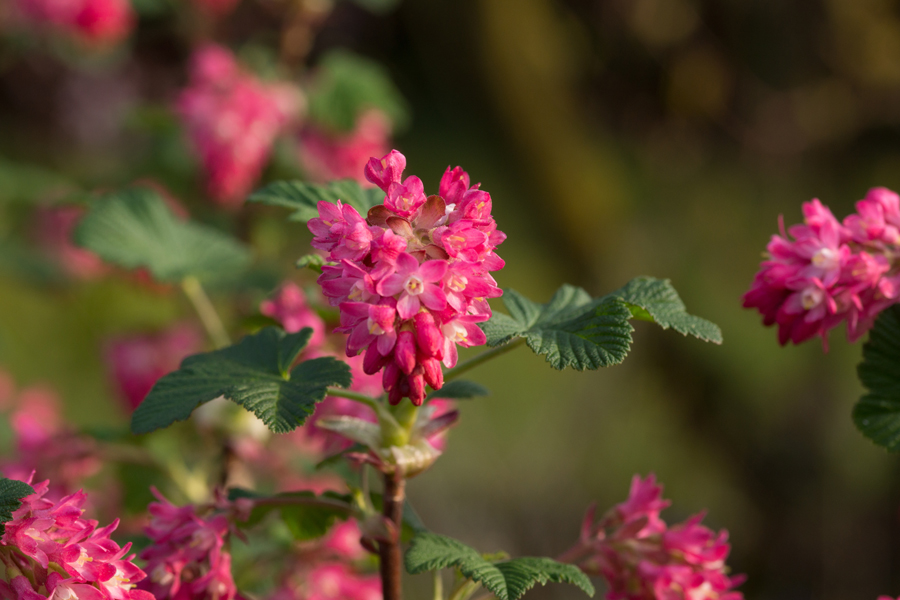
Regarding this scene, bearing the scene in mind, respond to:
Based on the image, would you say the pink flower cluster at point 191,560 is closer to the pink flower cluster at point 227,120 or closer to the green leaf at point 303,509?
the green leaf at point 303,509

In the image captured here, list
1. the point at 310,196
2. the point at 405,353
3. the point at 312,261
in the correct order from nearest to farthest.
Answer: the point at 405,353 → the point at 312,261 → the point at 310,196

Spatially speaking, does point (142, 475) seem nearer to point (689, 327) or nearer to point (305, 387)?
point (305, 387)

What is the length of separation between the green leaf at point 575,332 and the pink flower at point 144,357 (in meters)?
0.92

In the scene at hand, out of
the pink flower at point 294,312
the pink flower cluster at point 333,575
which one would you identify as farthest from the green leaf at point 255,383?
the pink flower cluster at point 333,575

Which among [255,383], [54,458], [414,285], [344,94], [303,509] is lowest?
[54,458]

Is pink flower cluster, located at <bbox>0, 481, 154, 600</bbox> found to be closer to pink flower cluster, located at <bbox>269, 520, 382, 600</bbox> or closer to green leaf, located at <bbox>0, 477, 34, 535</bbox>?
green leaf, located at <bbox>0, 477, 34, 535</bbox>

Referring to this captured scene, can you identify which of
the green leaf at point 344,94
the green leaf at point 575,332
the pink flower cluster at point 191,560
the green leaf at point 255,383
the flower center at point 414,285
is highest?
the green leaf at point 344,94

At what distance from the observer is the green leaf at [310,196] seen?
733 millimetres

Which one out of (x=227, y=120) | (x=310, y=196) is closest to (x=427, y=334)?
(x=310, y=196)

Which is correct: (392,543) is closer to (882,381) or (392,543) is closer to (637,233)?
(882,381)

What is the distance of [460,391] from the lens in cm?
70

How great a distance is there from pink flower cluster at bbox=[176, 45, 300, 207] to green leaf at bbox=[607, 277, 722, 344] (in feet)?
3.01

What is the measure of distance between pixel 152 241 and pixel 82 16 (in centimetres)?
96

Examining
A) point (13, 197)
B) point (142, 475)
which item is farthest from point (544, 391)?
point (142, 475)
